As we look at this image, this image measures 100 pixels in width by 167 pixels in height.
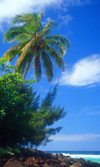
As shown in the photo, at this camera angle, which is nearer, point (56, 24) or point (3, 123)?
point (3, 123)

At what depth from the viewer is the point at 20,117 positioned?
1384 centimetres

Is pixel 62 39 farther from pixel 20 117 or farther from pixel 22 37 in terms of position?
pixel 20 117

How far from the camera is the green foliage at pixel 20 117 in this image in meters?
12.1

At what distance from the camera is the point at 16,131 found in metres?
13.9

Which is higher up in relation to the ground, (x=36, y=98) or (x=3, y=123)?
(x=36, y=98)

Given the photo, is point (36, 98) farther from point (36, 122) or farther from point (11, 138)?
point (11, 138)

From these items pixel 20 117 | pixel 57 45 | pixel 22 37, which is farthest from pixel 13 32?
pixel 20 117

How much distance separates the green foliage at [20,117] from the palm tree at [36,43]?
4383 mm

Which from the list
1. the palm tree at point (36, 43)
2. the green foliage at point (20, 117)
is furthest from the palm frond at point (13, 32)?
the green foliage at point (20, 117)

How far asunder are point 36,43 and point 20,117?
29.8 feet

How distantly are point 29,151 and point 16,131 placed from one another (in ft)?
8.28

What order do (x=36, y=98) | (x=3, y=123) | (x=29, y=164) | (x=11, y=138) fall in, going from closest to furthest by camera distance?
(x=29, y=164), (x=3, y=123), (x=11, y=138), (x=36, y=98)

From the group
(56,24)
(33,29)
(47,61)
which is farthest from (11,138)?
(56,24)

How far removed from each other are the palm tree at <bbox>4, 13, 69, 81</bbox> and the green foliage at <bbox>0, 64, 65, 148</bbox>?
173 inches
